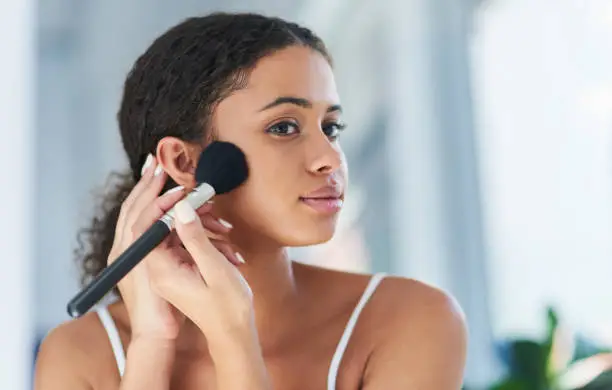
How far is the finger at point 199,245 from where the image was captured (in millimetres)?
502

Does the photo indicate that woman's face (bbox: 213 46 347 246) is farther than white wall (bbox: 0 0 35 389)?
No

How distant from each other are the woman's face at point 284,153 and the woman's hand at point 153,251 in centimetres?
3

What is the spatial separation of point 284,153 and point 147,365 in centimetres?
17

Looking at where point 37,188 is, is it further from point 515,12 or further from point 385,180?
point 515,12

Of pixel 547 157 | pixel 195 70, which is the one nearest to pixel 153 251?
pixel 195 70

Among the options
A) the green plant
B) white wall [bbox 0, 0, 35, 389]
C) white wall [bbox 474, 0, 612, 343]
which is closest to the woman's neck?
white wall [bbox 0, 0, 35, 389]

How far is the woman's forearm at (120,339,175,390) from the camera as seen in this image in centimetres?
55

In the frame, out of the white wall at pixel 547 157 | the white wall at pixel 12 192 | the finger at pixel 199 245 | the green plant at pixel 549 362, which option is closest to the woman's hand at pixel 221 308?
the finger at pixel 199 245

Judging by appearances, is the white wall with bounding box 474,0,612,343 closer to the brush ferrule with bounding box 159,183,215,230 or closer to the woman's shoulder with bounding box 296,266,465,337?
the woman's shoulder with bounding box 296,266,465,337

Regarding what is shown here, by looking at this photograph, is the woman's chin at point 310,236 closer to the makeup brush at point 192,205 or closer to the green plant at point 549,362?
the makeup brush at point 192,205

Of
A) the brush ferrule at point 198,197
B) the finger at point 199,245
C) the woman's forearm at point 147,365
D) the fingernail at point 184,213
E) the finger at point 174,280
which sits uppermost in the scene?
the brush ferrule at point 198,197

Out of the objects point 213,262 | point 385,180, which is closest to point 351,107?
point 385,180

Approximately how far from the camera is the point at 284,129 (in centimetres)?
57

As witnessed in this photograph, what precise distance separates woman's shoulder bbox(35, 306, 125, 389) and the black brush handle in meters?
0.15
